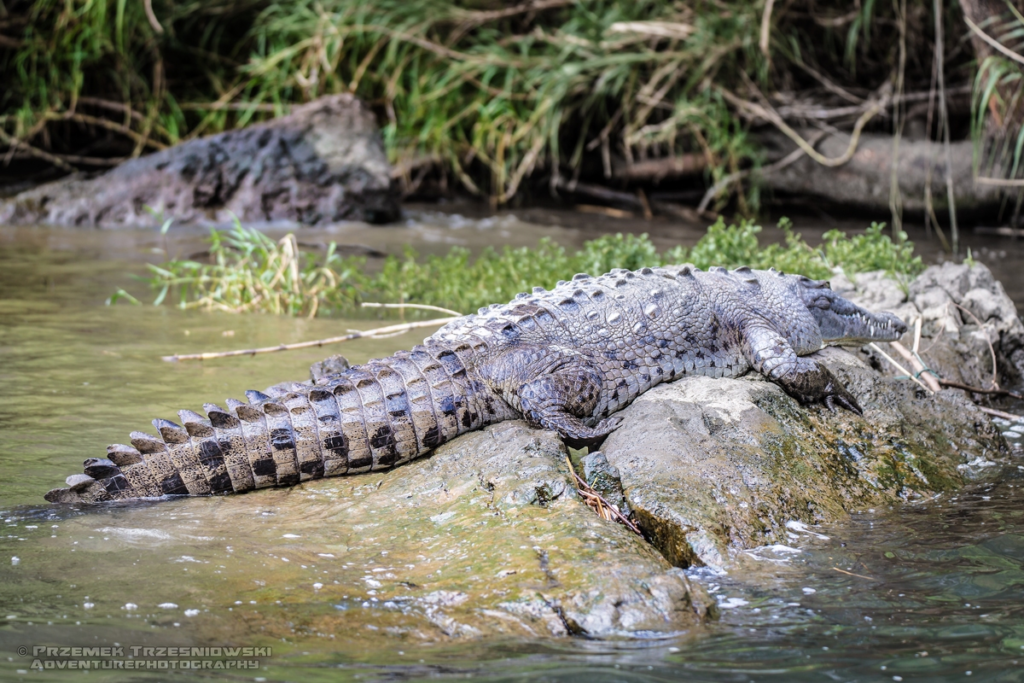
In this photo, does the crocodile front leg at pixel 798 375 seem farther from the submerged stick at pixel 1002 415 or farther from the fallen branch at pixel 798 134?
the fallen branch at pixel 798 134

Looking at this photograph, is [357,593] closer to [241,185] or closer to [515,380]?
[515,380]

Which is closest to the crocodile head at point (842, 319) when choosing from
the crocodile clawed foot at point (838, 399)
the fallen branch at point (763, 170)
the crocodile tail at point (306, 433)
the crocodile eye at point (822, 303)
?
the crocodile eye at point (822, 303)

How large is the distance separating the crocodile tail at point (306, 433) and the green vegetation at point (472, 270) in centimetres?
304

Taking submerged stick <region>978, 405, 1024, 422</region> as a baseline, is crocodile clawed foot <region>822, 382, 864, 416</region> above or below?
above

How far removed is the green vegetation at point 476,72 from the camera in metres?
10.7

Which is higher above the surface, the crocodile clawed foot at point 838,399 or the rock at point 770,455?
the crocodile clawed foot at point 838,399

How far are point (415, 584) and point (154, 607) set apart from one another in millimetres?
746

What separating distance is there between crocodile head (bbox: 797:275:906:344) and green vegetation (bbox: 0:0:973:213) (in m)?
5.83

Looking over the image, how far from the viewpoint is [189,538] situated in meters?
3.11

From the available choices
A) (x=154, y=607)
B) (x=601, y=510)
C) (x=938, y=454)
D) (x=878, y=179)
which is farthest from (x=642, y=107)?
(x=154, y=607)

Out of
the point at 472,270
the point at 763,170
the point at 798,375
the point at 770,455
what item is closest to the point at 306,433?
the point at 770,455

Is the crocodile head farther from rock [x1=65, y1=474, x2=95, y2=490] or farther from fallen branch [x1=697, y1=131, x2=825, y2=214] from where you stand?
fallen branch [x1=697, y1=131, x2=825, y2=214]

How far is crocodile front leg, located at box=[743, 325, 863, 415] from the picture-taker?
13.6 ft

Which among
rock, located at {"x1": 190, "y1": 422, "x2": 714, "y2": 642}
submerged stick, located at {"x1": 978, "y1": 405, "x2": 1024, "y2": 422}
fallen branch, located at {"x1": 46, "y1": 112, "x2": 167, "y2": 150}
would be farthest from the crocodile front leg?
fallen branch, located at {"x1": 46, "y1": 112, "x2": 167, "y2": 150}
